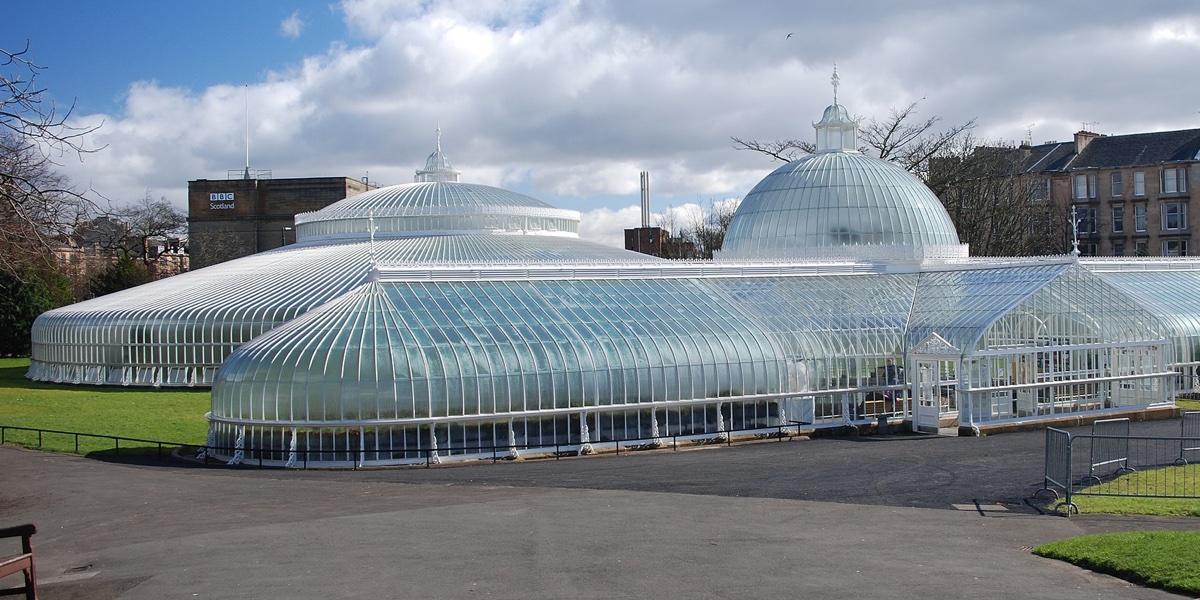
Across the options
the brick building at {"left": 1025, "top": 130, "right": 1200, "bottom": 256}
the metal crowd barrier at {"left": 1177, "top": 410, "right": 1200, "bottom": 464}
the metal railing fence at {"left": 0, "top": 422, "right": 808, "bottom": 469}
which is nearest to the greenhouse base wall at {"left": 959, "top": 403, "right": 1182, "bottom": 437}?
the metal crowd barrier at {"left": 1177, "top": 410, "right": 1200, "bottom": 464}

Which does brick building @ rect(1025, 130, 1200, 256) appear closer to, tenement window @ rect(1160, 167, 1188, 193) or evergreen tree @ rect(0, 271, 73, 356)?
tenement window @ rect(1160, 167, 1188, 193)

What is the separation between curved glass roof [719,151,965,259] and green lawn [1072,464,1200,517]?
2070cm

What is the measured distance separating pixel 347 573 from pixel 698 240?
97.6 metres

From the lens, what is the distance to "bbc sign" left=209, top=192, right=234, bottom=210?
105000 millimetres

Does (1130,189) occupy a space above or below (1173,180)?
below

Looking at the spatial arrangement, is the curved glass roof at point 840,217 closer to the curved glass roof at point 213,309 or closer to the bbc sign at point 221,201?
the curved glass roof at point 213,309

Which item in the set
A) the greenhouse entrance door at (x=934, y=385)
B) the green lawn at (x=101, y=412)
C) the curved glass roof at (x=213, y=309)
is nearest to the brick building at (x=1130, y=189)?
the curved glass roof at (x=213, y=309)

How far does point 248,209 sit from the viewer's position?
344ft

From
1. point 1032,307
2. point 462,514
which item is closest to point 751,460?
point 462,514

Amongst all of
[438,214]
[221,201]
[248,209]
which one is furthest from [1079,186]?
[221,201]

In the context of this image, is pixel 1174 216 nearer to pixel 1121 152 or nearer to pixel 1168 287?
pixel 1121 152

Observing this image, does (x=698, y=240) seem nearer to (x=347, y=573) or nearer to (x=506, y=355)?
(x=506, y=355)

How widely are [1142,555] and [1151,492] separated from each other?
23.4 feet

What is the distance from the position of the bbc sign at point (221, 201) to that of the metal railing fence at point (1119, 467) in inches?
3471
